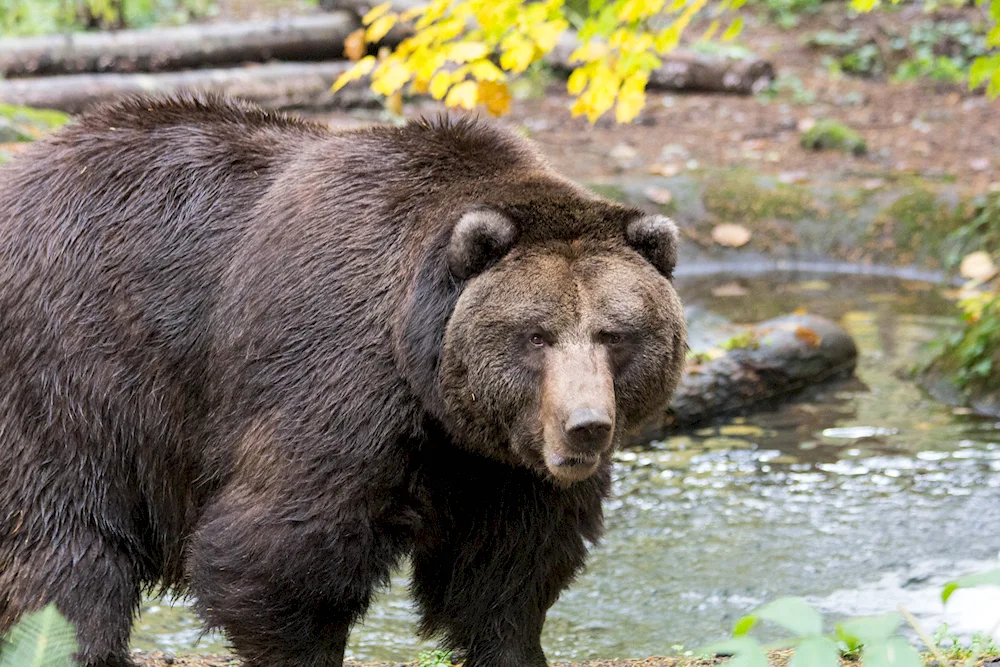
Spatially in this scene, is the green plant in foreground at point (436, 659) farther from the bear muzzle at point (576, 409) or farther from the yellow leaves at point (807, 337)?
the yellow leaves at point (807, 337)

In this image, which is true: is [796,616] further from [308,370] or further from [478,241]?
[308,370]

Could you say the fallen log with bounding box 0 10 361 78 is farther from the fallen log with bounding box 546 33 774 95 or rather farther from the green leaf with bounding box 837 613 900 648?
the green leaf with bounding box 837 613 900 648

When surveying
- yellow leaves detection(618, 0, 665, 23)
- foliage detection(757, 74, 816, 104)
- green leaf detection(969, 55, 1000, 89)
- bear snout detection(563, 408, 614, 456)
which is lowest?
foliage detection(757, 74, 816, 104)

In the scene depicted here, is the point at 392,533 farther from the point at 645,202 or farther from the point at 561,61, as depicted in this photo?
the point at 561,61

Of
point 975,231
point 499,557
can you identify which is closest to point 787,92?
point 975,231

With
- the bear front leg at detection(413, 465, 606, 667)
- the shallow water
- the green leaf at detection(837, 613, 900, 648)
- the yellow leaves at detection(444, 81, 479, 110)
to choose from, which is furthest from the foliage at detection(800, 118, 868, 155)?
the green leaf at detection(837, 613, 900, 648)

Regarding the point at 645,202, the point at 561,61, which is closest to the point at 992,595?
the point at 645,202

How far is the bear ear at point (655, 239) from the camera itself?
15.2ft

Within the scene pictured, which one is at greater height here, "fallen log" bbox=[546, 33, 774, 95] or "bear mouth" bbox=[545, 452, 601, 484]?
"bear mouth" bbox=[545, 452, 601, 484]

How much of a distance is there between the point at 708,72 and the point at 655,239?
605 inches

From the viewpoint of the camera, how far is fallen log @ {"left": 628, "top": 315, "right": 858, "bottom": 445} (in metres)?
9.81

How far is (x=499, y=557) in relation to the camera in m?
4.98

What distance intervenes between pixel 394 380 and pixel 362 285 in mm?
432

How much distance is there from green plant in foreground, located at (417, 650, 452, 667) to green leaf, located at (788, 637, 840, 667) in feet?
10.9
